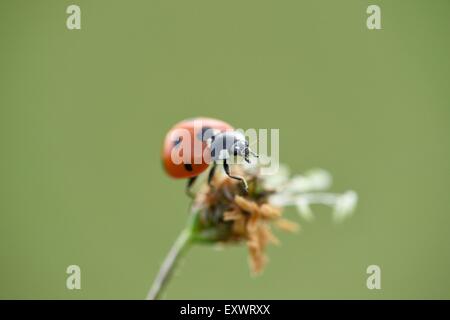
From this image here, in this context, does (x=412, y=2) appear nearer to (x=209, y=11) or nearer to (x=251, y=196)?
(x=209, y=11)

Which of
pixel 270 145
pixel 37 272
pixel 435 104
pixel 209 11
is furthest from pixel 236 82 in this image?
pixel 270 145

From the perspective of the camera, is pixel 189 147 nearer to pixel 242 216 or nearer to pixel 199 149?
pixel 199 149

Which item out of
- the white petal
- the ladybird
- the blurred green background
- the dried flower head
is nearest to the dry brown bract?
the dried flower head

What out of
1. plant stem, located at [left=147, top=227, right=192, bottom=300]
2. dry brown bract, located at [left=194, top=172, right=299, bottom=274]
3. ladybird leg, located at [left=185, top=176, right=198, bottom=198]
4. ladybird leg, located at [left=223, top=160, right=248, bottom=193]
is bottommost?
plant stem, located at [left=147, top=227, right=192, bottom=300]

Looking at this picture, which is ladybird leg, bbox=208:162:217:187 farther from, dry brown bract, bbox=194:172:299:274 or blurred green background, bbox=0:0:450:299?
blurred green background, bbox=0:0:450:299

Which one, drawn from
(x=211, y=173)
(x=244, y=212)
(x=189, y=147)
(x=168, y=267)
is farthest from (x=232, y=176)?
(x=168, y=267)
